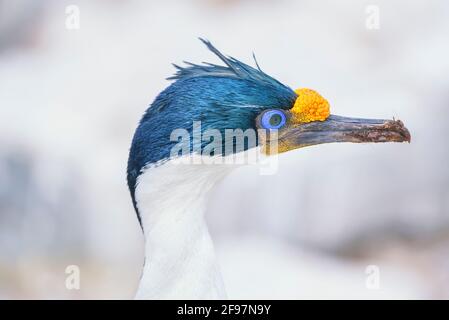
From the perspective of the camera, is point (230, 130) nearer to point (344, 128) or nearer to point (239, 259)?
point (344, 128)

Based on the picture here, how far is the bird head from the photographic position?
166 centimetres

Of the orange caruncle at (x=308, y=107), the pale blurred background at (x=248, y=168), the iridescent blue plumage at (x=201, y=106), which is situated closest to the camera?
the iridescent blue plumage at (x=201, y=106)

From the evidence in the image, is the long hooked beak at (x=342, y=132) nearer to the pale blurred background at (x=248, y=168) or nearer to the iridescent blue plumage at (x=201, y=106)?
the iridescent blue plumage at (x=201, y=106)

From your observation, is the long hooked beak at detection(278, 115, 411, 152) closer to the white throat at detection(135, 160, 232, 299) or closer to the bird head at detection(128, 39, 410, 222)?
the bird head at detection(128, 39, 410, 222)

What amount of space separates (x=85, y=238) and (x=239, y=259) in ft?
1.93

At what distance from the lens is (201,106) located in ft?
5.47

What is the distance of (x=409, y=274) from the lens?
10.1 feet

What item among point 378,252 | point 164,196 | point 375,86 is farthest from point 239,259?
point 164,196

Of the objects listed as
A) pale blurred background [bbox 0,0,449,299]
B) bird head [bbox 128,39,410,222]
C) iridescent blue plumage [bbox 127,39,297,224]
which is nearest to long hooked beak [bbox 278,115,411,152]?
bird head [bbox 128,39,410,222]

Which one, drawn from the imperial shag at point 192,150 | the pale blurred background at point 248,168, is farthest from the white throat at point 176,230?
the pale blurred background at point 248,168

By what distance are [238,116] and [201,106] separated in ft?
0.28

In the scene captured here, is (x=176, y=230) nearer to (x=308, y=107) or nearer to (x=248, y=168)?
(x=308, y=107)

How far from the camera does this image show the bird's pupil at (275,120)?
5.76 ft

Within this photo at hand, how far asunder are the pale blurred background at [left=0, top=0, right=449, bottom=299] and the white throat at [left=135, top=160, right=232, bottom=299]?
1.18m
